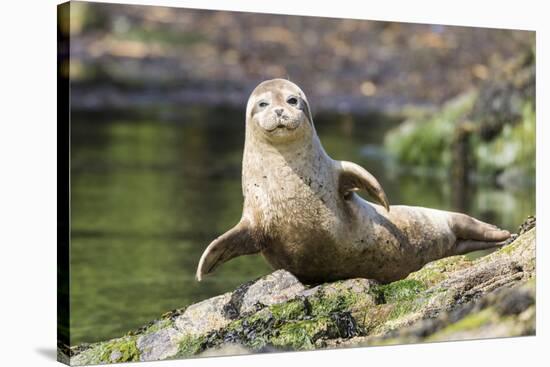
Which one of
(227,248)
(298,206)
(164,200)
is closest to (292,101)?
(298,206)

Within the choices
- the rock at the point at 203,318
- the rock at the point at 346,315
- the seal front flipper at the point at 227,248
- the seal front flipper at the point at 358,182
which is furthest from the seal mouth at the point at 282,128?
the rock at the point at 203,318

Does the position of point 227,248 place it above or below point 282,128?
below

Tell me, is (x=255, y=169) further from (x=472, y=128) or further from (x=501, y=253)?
(x=472, y=128)

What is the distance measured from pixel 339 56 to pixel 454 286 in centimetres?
299

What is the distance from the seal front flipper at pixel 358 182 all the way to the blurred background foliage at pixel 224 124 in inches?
56.8

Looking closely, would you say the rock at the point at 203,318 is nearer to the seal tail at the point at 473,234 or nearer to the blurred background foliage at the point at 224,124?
the blurred background foliage at the point at 224,124

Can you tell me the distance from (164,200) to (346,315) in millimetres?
5277

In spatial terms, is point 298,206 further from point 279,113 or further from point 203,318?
point 203,318

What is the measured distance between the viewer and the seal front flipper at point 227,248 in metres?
8.86

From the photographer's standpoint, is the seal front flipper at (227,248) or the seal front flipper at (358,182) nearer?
the seal front flipper at (227,248)

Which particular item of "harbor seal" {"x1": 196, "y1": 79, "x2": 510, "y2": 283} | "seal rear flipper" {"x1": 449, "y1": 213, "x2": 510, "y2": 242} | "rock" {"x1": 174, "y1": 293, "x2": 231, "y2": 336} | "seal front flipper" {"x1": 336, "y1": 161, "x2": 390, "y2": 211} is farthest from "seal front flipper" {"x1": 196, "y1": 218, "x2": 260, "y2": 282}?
"seal rear flipper" {"x1": 449, "y1": 213, "x2": 510, "y2": 242}

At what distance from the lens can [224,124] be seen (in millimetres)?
13750

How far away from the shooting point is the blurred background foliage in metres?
10.7

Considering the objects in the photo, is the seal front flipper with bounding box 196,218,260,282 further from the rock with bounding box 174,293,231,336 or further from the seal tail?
the seal tail
